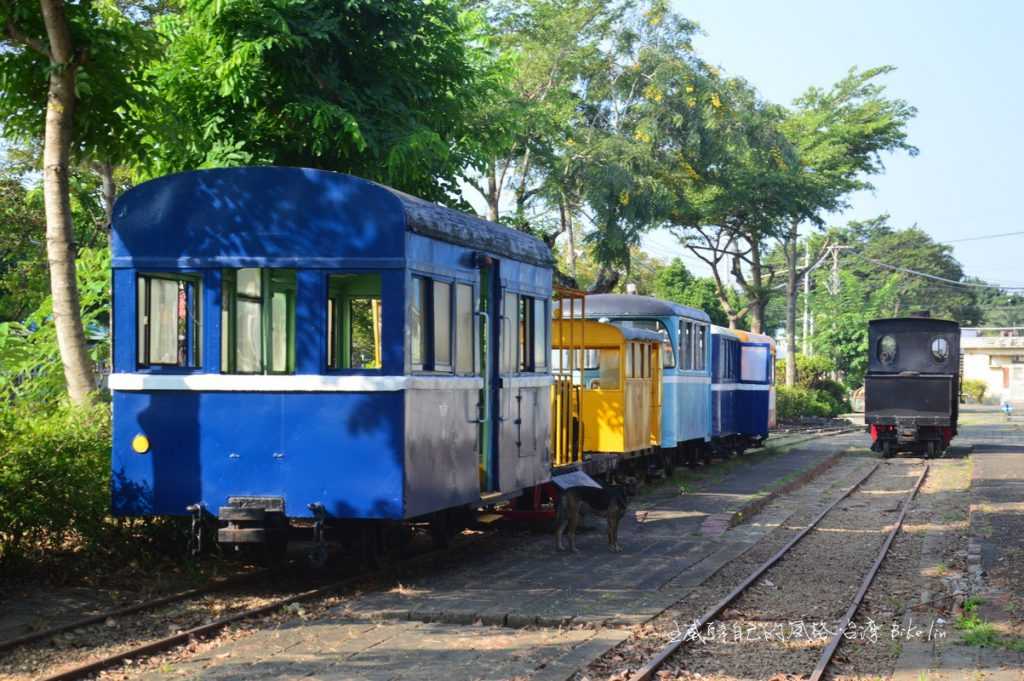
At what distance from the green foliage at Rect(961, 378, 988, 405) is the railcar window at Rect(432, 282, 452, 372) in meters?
85.2

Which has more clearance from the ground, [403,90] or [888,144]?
[888,144]

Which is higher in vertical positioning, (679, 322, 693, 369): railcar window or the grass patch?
(679, 322, 693, 369): railcar window

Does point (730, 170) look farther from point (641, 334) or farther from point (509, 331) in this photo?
point (509, 331)

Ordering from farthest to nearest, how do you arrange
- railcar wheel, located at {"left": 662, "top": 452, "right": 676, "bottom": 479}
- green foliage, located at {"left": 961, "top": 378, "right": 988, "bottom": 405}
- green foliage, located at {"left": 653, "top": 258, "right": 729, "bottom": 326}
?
green foliage, located at {"left": 961, "top": 378, "right": 988, "bottom": 405} → green foliage, located at {"left": 653, "top": 258, "right": 729, "bottom": 326} → railcar wheel, located at {"left": 662, "top": 452, "right": 676, "bottom": 479}

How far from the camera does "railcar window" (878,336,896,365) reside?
107ft

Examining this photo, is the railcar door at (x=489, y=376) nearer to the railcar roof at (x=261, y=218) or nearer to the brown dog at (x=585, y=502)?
the brown dog at (x=585, y=502)

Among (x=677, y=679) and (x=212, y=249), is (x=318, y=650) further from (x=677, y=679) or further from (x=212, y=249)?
(x=212, y=249)

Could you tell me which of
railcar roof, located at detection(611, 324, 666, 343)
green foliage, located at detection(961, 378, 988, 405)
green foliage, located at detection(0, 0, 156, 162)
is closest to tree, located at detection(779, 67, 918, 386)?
railcar roof, located at detection(611, 324, 666, 343)

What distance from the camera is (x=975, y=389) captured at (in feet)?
305

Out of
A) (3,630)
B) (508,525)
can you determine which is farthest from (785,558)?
(3,630)

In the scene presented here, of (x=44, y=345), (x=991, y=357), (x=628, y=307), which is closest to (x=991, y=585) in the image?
(x=44, y=345)

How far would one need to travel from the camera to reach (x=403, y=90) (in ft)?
51.1

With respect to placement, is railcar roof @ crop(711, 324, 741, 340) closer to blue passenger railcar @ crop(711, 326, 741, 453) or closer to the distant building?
blue passenger railcar @ crop(711, 326, 741, 453)

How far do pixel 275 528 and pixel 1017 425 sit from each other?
46477mm
